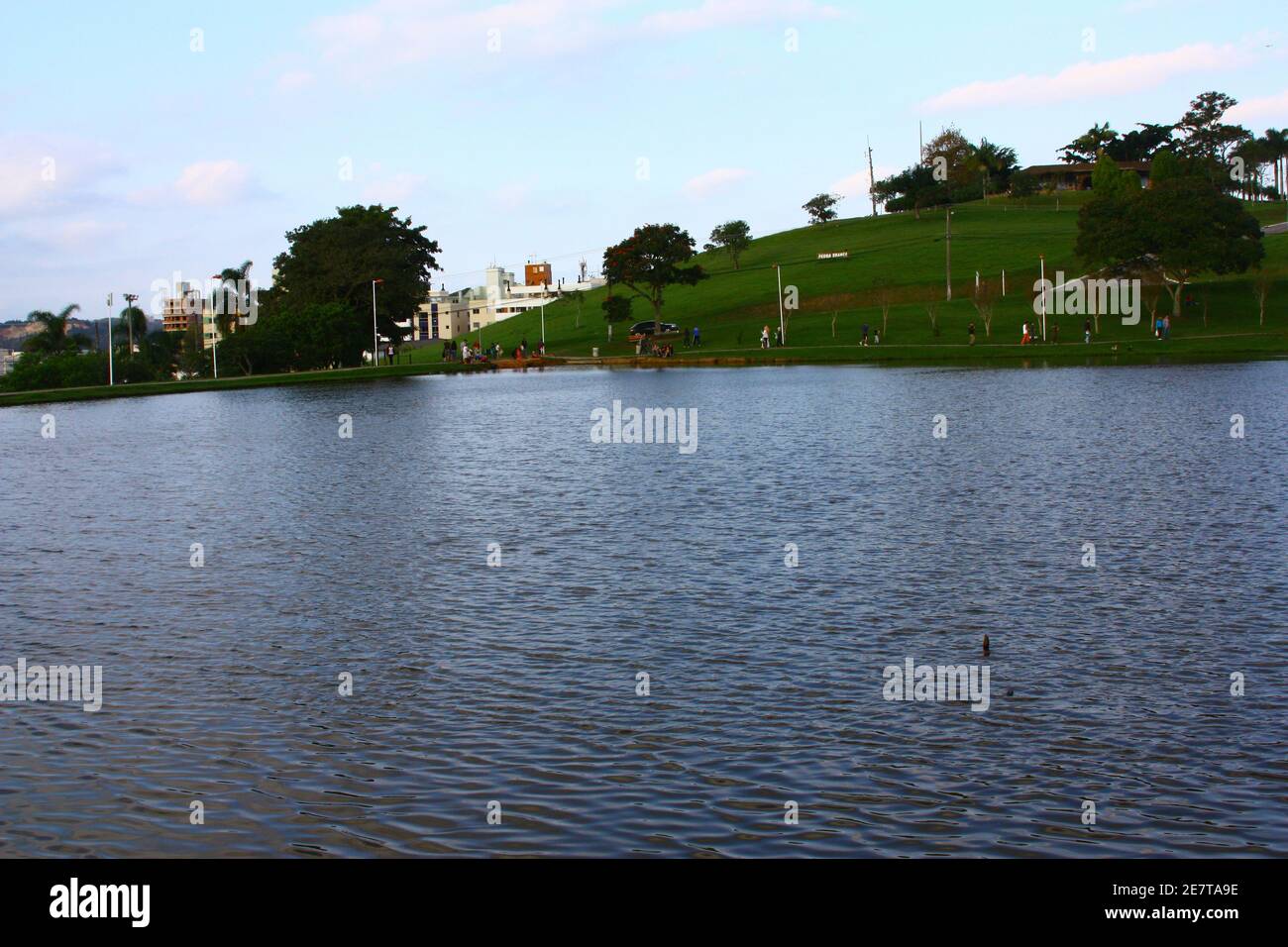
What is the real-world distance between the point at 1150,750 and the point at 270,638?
10263 millimetres

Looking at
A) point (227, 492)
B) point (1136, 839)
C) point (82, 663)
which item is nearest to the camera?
point (1136, 839)

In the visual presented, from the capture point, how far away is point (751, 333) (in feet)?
385

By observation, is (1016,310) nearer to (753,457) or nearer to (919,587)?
(753,457)

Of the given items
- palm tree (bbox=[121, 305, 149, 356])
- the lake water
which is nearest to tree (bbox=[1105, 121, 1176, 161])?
palm tree (bbox=[121, 305, 149, 356])

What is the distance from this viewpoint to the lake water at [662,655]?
10.1 m

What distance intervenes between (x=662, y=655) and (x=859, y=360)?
7960 cm

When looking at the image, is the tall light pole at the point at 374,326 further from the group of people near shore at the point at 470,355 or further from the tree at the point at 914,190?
the tree at the point at 914,190

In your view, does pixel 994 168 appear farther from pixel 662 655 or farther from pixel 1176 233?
pixel 662 655

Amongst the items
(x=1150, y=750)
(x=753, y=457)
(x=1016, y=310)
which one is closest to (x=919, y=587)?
(x=1150, y=750)

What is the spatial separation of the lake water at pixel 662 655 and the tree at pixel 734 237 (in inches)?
5343

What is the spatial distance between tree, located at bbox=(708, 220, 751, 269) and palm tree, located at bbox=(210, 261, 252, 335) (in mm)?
58781

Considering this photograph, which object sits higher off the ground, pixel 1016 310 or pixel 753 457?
pixel 1016 310
